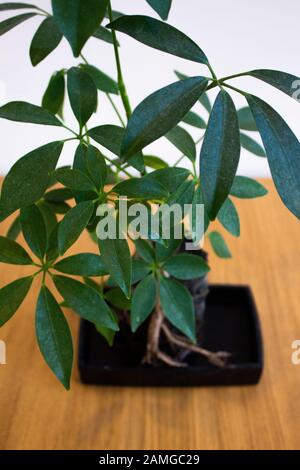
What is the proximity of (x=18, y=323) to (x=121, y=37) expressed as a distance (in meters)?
0.56

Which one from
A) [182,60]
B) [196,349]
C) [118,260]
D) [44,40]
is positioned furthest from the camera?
[182,60]

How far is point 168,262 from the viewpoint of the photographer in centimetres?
73

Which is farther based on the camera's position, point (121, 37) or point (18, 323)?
point (121, 37)

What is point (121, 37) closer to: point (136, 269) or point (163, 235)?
point (136, 269)

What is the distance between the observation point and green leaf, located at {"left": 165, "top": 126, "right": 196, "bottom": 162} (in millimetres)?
630

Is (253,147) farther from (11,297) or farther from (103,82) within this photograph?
(11,297)

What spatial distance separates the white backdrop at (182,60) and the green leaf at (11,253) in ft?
2.07

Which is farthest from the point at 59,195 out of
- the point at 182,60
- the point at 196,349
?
the point at 182,60

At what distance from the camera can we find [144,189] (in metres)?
0.55

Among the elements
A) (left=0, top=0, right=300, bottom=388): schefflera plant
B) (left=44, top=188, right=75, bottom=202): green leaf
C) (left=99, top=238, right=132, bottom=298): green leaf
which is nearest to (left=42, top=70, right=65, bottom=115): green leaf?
(left=0, top=0, right=300, bottom=388): schefflera plant

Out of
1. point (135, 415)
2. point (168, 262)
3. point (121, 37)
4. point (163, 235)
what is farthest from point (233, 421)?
point (121, 37)

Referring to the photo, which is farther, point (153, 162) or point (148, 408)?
point (148, 408)

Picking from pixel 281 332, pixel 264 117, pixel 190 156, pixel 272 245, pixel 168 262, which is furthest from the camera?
pixel 272 245

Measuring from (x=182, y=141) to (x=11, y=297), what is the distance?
23cm
